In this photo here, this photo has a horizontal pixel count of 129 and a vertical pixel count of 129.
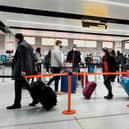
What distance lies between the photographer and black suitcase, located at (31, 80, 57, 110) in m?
2.86

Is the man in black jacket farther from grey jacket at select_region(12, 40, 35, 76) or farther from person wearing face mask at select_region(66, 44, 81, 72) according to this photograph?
person wearing face mask at select_region(66, 44, 81, 72)

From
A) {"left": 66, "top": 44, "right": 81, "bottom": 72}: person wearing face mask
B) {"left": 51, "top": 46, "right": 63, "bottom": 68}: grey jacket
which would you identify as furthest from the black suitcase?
{"left": 66, "top": 44, "right": 81, "bottom": 72}: person wearing face mask

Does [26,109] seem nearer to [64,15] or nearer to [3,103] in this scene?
[3,103]

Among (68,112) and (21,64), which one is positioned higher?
(21,64)

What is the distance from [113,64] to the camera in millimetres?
3908

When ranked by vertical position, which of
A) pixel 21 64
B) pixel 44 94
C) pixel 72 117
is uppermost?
pixel 21 64

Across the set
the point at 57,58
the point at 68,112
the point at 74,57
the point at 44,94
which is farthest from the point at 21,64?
the point at 74,57

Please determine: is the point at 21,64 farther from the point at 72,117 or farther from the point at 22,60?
the point at 72,117

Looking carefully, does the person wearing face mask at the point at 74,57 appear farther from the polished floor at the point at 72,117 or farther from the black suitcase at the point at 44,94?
the black suitcase at the point at 44,94

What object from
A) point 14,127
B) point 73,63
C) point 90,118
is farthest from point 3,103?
point 73,63

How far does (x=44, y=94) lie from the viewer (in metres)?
2.89

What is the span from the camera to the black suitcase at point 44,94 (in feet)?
9.39

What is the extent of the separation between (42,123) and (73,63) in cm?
326

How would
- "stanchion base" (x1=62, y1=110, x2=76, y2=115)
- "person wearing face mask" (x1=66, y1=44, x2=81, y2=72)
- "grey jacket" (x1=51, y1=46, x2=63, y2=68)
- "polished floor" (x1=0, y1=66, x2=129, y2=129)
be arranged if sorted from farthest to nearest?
"person wearing face mask" (x1=66, y1=44, x2=81, y2=72) < "grey jacket" (x1=51, y1=46, x2=63, y2=68) < "stanchion base" (x1=62, y1=110, x2=76, y2=115) < "polished floor" (x1=0, y1=66, x2=129, y2=129)
